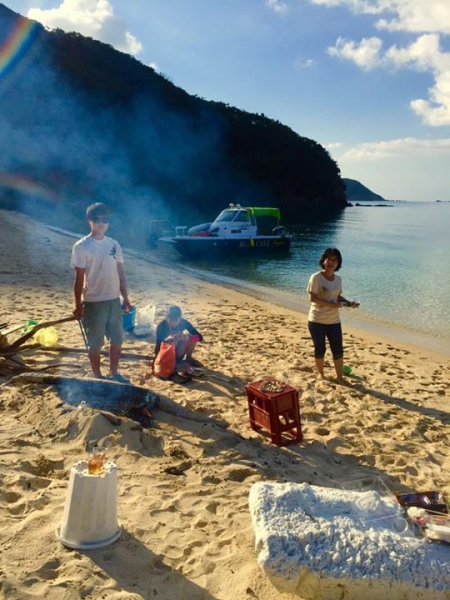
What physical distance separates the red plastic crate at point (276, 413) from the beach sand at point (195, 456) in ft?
0.35

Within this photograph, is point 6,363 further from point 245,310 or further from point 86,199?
point 86,199

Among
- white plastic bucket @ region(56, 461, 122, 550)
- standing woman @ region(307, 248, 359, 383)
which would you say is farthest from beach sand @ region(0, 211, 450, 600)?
standing woman @ region(307, 248, 359, 383)

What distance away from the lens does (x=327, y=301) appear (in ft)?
19.4

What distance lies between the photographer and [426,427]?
5.13 metres

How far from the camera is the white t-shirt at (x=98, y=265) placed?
4.75 meters

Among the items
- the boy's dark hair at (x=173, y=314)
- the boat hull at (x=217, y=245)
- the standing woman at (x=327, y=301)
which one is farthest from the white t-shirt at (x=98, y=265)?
the boat hull at (x=217, y=245)

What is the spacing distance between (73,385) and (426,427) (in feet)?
11.7

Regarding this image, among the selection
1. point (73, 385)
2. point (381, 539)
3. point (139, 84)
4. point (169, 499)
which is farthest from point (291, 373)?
point (139, 84)

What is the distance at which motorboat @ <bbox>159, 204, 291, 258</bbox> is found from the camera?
23.8 meters

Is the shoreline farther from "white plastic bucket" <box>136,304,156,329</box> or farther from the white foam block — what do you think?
the white foam block

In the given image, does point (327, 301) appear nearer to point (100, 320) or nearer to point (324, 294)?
point (324, 294)

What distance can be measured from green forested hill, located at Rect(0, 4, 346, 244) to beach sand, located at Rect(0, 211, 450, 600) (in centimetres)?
3309

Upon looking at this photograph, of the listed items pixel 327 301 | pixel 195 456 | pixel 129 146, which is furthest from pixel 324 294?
pixel 129 146

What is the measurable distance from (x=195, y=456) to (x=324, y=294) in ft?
8.87
